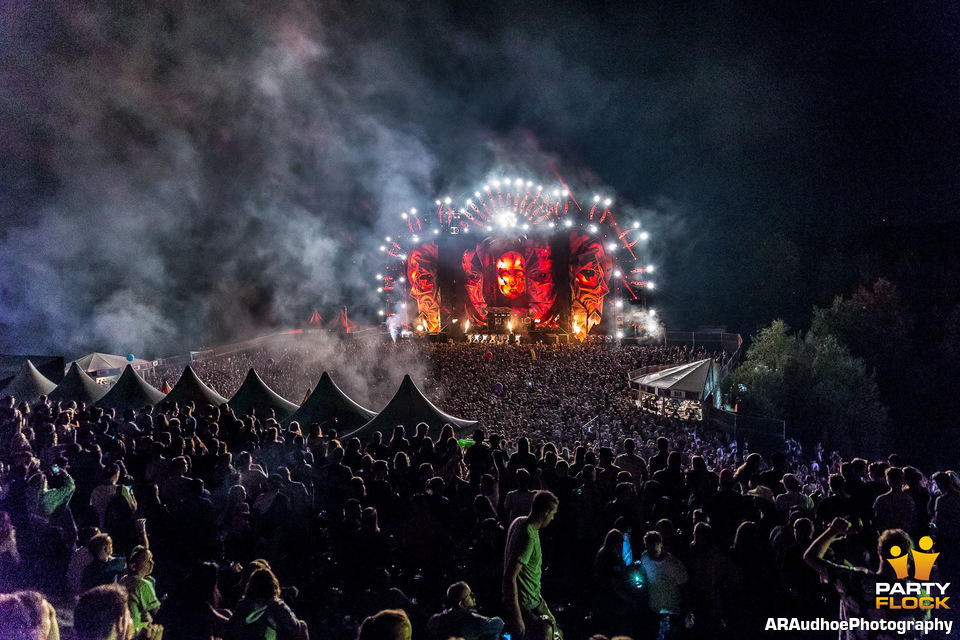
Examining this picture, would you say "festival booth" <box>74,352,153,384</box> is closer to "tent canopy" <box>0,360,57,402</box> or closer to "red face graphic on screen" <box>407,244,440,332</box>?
"tent canopy" <box>0,360,57,402</box>

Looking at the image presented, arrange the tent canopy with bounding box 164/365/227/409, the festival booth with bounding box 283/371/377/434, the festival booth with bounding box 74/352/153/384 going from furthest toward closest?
the festival booth with bounding box 74/352/153/384 → the tent canopy with bounding box 164/365/227/409 → the festival booth with bounding box 283/371/377/434

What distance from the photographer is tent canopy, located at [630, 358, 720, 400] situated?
11.1 metres

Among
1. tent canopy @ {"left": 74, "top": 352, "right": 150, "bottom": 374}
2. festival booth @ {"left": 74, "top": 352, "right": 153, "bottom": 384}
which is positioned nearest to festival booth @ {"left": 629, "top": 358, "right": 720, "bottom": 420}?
festival booth @ {"left": 74, "top": 352, "right": 153, "bottom": 384}

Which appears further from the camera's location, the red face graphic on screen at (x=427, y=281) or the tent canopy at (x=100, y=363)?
the red face graphic on screen at (x=427, y=281)

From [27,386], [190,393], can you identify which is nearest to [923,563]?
[190,393]

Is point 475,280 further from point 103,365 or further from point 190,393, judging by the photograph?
point 190,393

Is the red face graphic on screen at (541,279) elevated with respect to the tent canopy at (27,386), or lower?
elevated

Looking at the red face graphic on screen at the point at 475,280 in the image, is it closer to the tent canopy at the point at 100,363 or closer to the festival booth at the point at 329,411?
the tent canopy at the point at 100,363

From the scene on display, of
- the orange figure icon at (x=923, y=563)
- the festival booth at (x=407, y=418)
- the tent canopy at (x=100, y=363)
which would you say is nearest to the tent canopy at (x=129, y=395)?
the festival booth at (x=407, y=418)

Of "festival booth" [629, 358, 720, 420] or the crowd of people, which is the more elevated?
"festival booth" [629, 358, 720, 420]

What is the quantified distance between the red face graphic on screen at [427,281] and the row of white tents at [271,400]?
85.8ft

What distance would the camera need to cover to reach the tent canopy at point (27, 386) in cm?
1262

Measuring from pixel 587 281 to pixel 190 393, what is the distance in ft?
91.0

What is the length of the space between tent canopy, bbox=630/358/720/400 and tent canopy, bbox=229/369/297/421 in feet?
24.2
